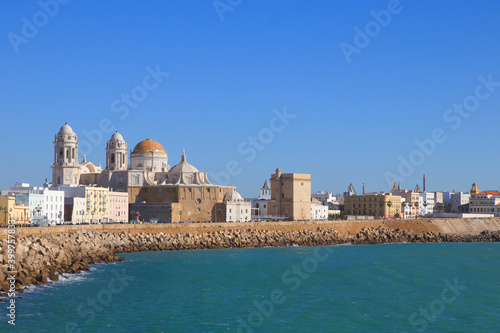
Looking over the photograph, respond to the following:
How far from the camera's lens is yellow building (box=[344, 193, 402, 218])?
107 m

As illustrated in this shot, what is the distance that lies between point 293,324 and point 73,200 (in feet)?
160

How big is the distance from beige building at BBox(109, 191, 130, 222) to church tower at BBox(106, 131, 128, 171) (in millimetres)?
6725

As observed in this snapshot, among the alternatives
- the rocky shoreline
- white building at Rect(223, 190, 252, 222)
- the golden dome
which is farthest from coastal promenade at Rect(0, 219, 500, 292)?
the golden dome

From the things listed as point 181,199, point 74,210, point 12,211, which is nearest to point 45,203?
point 74,210

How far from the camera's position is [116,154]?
85125mm

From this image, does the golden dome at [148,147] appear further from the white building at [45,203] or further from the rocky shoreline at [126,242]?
the rocky shoreline at [126,242]

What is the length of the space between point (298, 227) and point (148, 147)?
2639cm

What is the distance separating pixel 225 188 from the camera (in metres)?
83.6

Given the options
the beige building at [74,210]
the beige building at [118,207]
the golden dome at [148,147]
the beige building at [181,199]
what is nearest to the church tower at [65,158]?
the beige building at [118,207]

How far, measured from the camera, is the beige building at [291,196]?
85.5m

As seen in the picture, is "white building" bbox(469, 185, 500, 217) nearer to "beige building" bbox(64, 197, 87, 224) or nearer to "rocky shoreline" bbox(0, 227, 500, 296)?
"rocky shoreline" bbox(0, 227, 500, 296)

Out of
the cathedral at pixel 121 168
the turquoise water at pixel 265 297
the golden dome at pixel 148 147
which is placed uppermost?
the golden dome at pixel 148 147

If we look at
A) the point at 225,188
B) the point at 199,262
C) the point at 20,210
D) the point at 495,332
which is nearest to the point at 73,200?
the point at 20,210

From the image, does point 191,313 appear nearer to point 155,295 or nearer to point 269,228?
point 155,295
